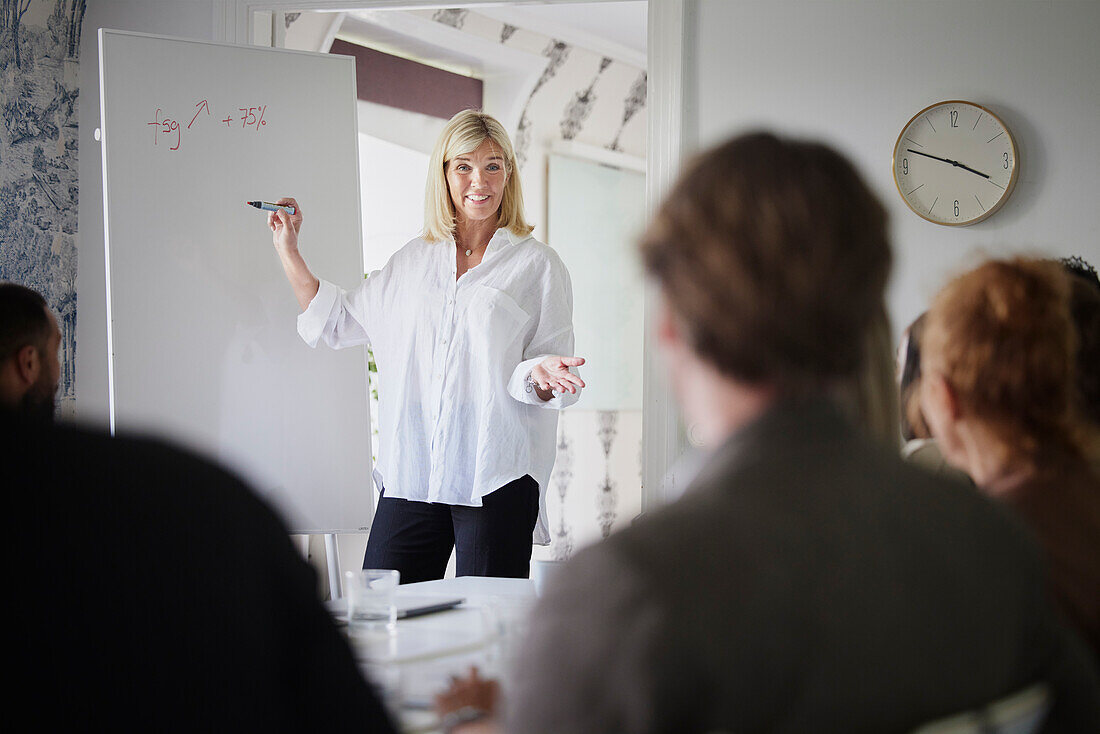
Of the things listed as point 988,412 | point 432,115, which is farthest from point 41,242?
point 988,412

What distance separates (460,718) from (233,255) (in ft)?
6.96

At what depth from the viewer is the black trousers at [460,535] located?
2355 millimetres

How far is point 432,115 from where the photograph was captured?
15.2 feet

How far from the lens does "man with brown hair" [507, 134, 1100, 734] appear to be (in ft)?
2.08

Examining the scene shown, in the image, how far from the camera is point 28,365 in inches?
61.7

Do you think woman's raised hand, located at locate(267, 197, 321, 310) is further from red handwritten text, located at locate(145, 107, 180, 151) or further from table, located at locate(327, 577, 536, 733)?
table, located at locate(327, 577, 536, 733)

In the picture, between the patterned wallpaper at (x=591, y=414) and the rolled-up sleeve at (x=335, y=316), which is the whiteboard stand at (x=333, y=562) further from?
the patterned wallpaper at (x=591, y=414)

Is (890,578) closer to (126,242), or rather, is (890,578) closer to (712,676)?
(712,676)

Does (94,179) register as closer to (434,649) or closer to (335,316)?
(335,316)

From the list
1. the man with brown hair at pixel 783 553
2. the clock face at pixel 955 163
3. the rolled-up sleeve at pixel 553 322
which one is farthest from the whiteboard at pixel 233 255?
the man with brown hair at pixel 783 553

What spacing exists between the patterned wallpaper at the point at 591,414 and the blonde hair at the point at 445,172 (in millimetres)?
2348

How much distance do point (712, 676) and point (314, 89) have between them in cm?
268

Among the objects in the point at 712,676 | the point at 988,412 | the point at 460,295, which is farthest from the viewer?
the point at 460,295

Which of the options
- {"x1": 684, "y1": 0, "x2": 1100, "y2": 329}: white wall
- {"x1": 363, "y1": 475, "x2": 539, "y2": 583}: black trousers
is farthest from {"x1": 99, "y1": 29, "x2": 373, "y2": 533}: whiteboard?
{"x1": 684, "y1": 0, "x2": 1100, "y2": 329}: white wall
